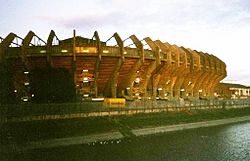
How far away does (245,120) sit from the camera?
6222 cm

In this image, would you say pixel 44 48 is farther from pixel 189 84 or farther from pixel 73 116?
pixel 189 84

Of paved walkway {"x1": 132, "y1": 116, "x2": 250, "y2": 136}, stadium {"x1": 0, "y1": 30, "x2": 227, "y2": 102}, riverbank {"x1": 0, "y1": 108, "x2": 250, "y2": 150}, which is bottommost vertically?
paved walkway {"x1": 132, "y1": 116, "x2": 250, "y2": 136}

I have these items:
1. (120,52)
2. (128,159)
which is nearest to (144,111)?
(120,52)

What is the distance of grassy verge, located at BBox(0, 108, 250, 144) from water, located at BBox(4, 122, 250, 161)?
7.36ft

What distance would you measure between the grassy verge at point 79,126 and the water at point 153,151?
2243 millimetres

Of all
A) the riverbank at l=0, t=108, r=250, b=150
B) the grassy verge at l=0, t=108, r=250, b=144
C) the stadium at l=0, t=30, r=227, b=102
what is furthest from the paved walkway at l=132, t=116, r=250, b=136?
the stadium at l=0, t=30, r=227, b=102

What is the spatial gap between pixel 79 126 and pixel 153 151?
30.8 ft

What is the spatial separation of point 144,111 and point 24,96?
19.3m

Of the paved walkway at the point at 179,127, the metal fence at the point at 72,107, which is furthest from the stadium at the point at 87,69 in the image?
the paved walkway at the point at 179,127

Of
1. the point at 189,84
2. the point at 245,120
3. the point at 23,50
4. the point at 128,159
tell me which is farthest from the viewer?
the point at 189,84

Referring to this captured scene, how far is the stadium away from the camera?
145ft

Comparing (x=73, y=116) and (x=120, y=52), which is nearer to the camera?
(x=73, y=116)

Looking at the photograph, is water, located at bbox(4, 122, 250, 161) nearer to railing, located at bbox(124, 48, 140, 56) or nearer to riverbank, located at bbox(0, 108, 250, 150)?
riverbank, located at bbox(0, 108, 250, 150)

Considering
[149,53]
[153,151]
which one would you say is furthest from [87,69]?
[153,151]
